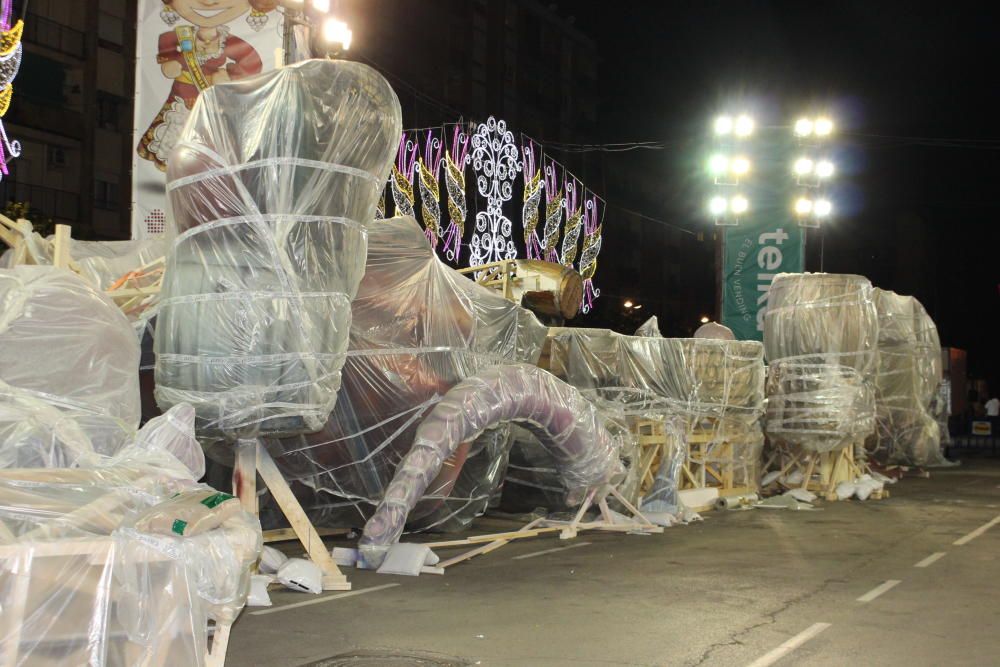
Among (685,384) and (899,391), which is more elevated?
(685,384)

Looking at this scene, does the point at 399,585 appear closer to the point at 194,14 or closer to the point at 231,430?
the point at 231,430

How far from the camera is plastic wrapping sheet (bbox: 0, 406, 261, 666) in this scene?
425cm

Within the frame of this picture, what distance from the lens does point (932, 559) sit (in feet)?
37.8

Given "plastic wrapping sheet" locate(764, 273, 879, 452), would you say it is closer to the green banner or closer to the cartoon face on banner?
the green banner

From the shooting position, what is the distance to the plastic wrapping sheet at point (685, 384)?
1623cm

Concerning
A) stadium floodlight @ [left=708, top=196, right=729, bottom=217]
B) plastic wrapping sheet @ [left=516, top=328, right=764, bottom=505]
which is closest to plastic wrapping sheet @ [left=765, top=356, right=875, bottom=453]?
plastic wrapping sheet @ [left=516, top=328, right=764, bottom=505]

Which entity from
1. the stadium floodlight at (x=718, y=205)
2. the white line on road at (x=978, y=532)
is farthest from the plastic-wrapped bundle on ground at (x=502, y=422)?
the stadium floodlight at (x=718, y=205)

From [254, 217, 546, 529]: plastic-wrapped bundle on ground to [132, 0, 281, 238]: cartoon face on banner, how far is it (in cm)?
364

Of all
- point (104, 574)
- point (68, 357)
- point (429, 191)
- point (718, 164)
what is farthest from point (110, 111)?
point (104, 574)

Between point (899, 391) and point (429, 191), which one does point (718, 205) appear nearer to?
point (899, 391)

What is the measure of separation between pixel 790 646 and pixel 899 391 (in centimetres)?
1860

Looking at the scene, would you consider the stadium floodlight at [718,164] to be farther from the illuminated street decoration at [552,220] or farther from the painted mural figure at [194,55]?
the painted mural figure at [194,55]

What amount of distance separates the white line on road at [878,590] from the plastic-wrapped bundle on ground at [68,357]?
20.3 feet

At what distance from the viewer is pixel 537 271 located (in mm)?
16453
